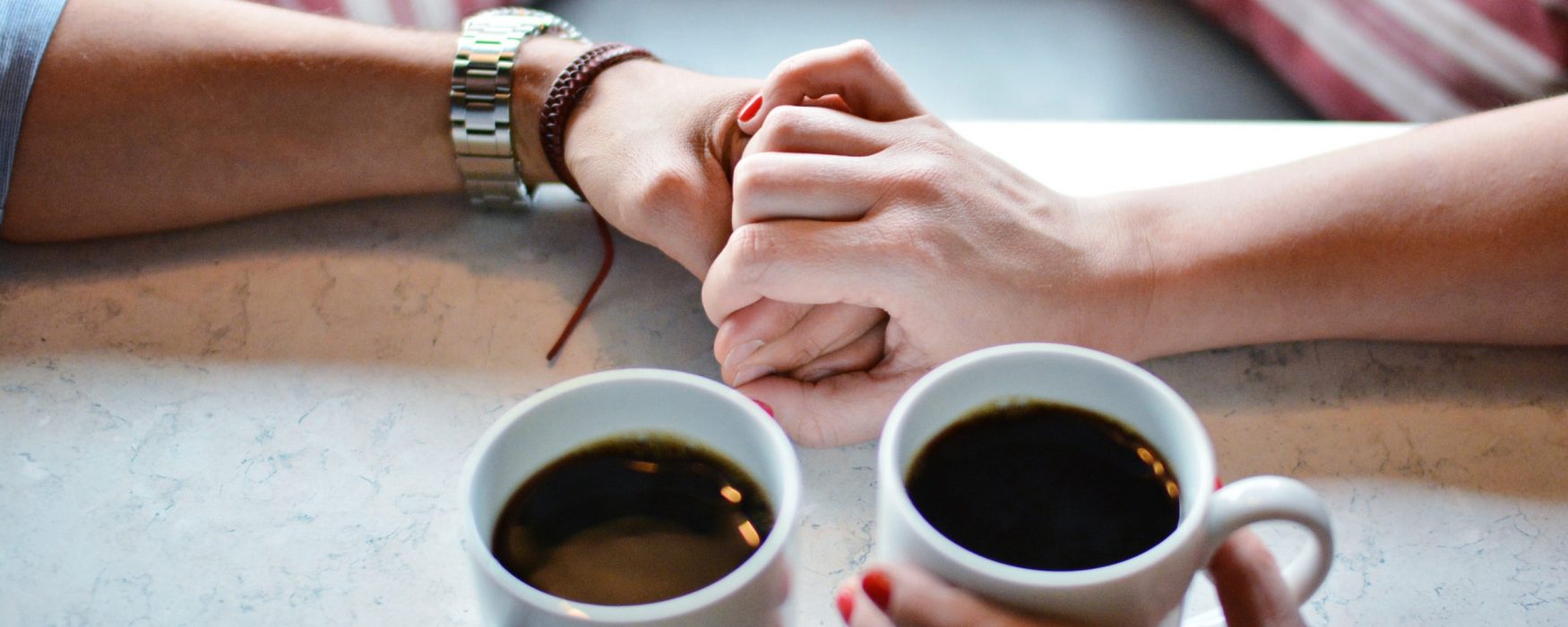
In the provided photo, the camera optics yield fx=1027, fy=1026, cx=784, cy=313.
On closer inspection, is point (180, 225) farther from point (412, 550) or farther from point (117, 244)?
point (412, 550)

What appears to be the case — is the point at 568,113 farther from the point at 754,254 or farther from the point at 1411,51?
the point at 1411,51

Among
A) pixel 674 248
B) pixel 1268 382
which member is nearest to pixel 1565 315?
pixel 1268 382

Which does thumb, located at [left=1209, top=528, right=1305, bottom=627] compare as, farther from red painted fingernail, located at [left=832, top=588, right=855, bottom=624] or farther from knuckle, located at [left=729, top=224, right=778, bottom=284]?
knuckle, located at [left=729, top=224, right=778, bottom=284]

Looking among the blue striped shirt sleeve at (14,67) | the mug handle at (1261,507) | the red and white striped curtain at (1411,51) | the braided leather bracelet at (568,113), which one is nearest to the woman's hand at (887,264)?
the braided leather bracelet at (568,113)

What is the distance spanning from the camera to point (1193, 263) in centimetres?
68

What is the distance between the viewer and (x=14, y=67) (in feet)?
2.47

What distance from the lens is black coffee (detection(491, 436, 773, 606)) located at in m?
0.43

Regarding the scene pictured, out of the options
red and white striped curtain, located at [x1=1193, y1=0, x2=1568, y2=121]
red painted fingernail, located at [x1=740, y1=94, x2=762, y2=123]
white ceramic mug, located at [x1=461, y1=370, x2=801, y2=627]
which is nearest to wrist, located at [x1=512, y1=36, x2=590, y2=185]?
red painted fingernail, located at [x1=740, y1=94, x2=762, y2=123]

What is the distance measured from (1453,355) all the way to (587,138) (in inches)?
24.9

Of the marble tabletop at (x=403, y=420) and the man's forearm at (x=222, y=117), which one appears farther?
the man's forearm at (x=222, y=117)

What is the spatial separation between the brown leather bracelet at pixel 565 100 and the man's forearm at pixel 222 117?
0.02 meters

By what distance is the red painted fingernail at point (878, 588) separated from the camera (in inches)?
16.1

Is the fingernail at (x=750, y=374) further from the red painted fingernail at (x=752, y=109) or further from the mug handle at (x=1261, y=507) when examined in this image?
the mug handle at (x=1261, y=507)

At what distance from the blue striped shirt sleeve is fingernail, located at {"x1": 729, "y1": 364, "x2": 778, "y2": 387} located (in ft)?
1.86
